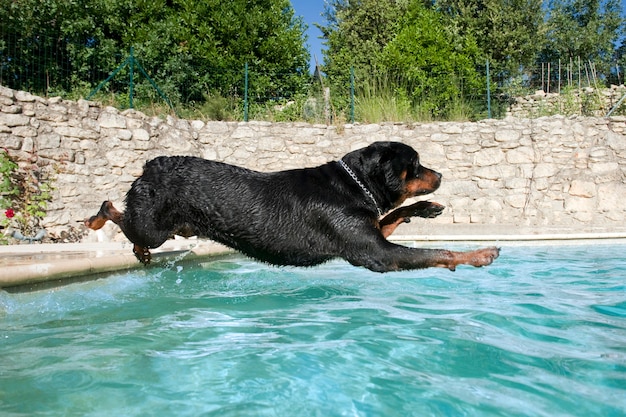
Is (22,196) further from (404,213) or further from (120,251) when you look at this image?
(404,213)

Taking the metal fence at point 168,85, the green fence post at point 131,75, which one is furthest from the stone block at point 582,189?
the green fence post at point 131,75

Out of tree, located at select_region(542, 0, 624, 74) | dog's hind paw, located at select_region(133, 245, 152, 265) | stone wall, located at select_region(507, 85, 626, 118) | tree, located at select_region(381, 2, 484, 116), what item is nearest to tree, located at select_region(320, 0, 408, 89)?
tree, located at select_region(381, 2, 484, 116)

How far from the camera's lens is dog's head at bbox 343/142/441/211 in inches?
155

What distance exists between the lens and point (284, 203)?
3.88 m

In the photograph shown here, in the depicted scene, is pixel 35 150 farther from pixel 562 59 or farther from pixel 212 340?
pixel 562 59

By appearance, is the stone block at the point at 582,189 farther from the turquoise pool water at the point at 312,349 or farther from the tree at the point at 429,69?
the turquoise pool water at the point at 312,349

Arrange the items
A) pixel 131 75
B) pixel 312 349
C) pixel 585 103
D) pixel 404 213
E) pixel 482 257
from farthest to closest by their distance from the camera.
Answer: pixel 585 103 < pixel 131 75 < pixel 404 213 < pixel 482 257 < pixel 312 349

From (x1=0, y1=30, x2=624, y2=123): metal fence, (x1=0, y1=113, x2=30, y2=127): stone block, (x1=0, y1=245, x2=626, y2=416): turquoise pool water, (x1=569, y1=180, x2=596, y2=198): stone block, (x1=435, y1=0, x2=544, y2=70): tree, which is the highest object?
(x1=435, y1=0, x2=544, y2=70): tree

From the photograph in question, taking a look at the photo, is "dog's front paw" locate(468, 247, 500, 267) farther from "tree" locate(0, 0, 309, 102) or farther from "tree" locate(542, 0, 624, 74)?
"tree" locate(542, 0, 624, 74)

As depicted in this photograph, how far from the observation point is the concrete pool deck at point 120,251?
13.8 ft

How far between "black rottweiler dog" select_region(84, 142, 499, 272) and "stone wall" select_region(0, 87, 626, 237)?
6083 millimetres

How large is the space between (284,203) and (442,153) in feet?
27.8

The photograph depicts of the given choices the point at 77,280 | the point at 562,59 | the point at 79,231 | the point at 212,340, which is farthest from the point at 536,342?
the point at 562,59

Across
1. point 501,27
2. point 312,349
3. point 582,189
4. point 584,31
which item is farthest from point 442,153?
point 584,31
